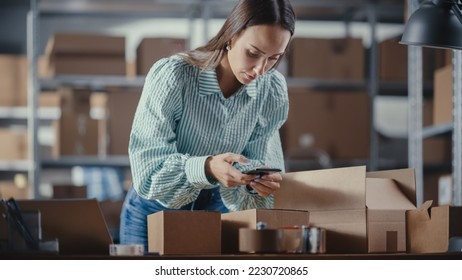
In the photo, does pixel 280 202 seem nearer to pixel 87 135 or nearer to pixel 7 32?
pixel 87 135

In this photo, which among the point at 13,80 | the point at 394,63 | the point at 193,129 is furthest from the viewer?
the point at 394,63

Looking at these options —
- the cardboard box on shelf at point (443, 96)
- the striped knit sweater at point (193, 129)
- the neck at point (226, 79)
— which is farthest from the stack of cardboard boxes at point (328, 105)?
the neck at point (226, 79)

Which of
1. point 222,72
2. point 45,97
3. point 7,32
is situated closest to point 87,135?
point 45,97

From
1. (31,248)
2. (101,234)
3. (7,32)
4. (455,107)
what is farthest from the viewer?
(7,32)

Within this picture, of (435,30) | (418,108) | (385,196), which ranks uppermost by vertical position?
(418,108)

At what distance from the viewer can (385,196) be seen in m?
1.61

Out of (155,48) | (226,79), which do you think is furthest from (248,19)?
(155,48)

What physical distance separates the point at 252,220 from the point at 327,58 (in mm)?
2974

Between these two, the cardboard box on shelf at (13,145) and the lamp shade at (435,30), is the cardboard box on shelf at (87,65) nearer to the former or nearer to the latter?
the cardboard box on shelf at (13,145)

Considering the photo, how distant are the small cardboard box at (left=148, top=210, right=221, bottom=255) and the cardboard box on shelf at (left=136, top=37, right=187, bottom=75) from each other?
108 inches

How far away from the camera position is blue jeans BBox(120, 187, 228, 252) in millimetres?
2020

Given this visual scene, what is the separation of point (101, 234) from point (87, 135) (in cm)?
267

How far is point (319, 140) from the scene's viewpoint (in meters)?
4.29

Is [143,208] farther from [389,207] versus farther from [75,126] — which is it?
[75,126]
